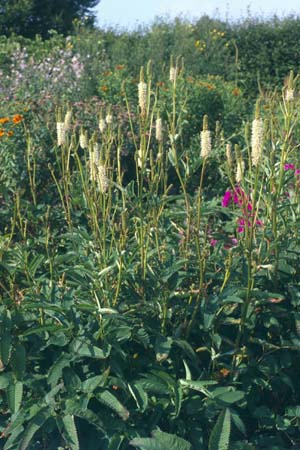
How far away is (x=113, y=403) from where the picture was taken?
2543mm

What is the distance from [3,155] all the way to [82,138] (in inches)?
94.5

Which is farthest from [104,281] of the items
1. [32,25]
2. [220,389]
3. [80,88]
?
[32,25]

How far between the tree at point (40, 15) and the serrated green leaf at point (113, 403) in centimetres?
1282

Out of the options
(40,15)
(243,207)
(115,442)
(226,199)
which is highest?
(40,15)

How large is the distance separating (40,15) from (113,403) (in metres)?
14.5

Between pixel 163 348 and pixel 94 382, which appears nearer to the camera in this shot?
pixel 94 382

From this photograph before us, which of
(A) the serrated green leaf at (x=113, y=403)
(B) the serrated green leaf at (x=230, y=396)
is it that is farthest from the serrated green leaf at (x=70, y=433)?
(B) the serrated green leaf at (x=230, y=396)

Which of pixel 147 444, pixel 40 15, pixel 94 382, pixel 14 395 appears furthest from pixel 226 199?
pixel 40 15

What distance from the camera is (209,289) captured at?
3111 mm

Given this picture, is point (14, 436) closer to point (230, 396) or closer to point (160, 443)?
point (160, 443)

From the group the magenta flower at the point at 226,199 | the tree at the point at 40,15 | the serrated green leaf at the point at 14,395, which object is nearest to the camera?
the serrated green leaf at the point at 14,395

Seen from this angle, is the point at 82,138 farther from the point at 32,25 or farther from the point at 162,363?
the point at 32,25

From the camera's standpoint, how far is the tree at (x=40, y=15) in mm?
15211

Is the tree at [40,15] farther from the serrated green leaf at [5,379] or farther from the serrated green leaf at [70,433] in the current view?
the serrated green leaf at [70,433]
